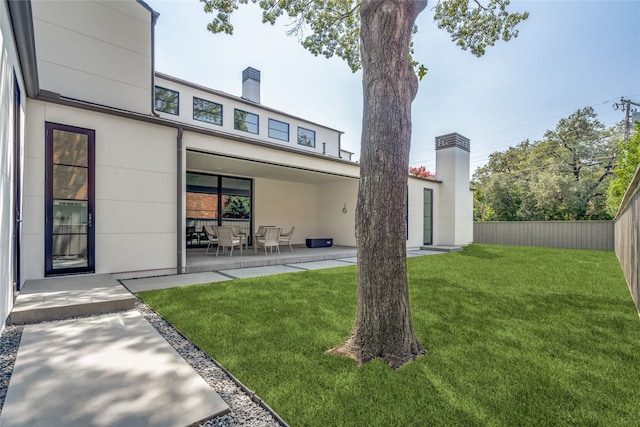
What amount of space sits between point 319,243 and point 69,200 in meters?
7.85

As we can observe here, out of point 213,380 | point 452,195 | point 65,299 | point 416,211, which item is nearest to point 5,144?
point 65,299

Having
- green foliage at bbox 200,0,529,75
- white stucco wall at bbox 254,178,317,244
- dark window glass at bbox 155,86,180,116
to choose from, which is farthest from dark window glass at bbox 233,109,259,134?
green foliage at bbox 200,0,529,75

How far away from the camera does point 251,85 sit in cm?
1412

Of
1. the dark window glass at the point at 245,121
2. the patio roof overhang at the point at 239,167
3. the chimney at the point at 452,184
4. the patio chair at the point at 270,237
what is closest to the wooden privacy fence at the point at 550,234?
the chimney at the point at 452,184

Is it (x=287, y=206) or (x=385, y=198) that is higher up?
(x=287, y=206)

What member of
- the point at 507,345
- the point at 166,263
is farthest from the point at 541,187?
the point at 166,263

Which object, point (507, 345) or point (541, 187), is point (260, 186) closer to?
point (507, 345)

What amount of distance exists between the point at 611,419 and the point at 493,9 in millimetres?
7903

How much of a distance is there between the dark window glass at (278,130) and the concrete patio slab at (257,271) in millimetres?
8265

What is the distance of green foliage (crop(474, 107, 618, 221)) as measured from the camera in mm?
17016

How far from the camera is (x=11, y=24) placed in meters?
2.92

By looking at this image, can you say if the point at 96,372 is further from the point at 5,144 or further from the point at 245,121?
the point at 245,121

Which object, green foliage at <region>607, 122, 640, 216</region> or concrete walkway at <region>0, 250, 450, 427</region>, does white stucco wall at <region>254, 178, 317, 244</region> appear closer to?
concrete walkway at <region>0, 250, 450, 427</region>

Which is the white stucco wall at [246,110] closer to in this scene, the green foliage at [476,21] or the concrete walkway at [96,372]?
the green foliage at [476,21]
